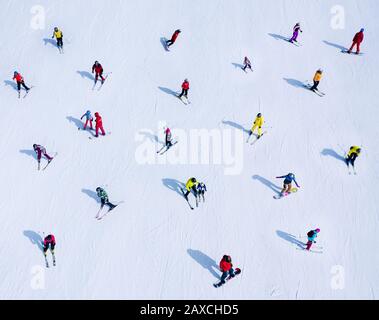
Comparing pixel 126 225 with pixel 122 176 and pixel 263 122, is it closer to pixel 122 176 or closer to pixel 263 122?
pixel 122 176

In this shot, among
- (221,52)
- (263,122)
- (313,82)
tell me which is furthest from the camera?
(221,52)

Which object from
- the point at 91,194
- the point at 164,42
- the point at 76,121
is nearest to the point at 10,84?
the point at 76,121

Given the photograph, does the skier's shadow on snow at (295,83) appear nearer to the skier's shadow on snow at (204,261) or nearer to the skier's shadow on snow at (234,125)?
the skier's shadow on snow at (234,125)

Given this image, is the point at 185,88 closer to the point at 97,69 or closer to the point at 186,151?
the point at 186,151

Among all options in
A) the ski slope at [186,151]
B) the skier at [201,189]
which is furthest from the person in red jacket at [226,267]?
the skier at [201,189]

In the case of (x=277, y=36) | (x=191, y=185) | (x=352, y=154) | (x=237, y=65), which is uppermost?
(x=277, y=36)
